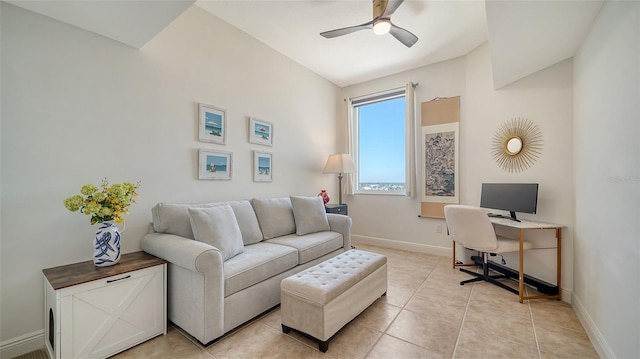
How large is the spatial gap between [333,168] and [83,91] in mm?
3013

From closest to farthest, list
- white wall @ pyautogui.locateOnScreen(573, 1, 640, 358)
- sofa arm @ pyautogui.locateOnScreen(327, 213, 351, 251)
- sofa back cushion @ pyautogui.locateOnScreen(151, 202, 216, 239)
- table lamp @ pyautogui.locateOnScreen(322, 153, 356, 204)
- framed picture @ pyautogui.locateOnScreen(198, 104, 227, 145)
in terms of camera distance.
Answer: white wall @ pyautogui.locateOnScreen(573, 1, 640, 358) → sofa back cushion @ pyautogui.locateOnScreen(151, 202, 216, 239) → framed picture @ pyautogui.locateOnScreen(198, 104, 227, 145) → sofa arm @ pyautogui.locateOnScreen(327, 213, 351, 251) → table lamp @ pyautogui.locateOnScreen(322, 153, 356, 204)

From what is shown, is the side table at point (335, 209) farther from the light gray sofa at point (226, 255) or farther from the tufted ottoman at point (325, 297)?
the tufted ottoman at point (325, 297)

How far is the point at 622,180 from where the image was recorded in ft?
4.68

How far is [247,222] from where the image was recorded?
8.51ft

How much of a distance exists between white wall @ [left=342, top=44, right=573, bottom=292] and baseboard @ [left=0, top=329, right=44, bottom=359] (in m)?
3.88

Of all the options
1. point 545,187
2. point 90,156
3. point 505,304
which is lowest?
point 505,304

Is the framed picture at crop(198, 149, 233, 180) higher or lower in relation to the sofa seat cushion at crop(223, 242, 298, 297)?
higher

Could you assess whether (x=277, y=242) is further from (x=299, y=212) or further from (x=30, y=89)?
(x=30, y=89)

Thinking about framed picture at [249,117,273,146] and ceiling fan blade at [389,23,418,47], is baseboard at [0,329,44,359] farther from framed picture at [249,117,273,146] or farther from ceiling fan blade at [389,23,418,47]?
ceiling fan blade at [389,23,418,47]

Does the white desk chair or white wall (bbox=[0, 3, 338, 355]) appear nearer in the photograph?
white wall (bbox=[0, 3, 338, 355])

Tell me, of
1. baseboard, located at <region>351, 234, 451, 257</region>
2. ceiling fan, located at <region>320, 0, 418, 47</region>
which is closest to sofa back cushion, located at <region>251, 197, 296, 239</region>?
baseboard, located at <region>351, 234, 451, 257</region>

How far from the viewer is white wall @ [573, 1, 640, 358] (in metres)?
1.30

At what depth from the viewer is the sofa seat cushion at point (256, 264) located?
1.81m

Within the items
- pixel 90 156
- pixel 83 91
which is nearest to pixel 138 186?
pixel 90 156
